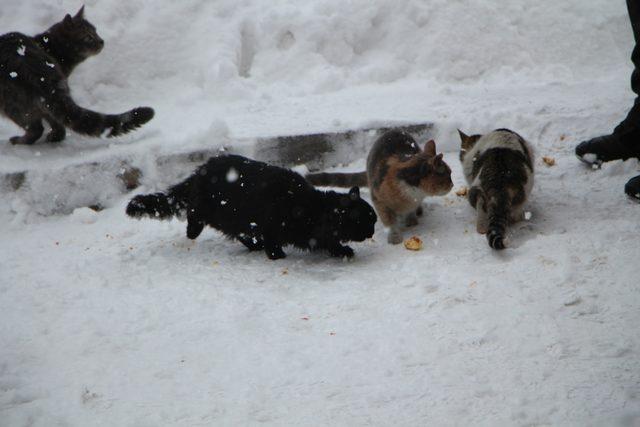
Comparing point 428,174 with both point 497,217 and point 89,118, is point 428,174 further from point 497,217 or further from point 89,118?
point 89,118

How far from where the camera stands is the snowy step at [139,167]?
5.95 m

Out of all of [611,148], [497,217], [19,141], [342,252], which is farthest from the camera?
[19,141]

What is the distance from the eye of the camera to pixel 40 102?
6.34 m

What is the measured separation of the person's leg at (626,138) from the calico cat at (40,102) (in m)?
4.36

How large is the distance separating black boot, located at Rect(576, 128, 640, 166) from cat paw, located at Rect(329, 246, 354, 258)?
7.47 feet

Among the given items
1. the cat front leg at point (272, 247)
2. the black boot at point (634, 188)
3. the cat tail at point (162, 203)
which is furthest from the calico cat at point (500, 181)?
the cat tail at point (162, 203)

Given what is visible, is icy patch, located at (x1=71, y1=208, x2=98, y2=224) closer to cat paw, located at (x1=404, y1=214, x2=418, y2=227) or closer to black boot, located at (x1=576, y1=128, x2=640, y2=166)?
cat paw, located at (x1=404, y1=214, x2=418, y2=227)

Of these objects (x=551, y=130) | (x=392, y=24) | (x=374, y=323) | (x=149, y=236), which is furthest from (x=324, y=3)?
(x=374, y=323)

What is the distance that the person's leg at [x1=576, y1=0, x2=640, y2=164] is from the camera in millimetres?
4526

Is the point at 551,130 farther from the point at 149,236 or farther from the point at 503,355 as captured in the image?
the point at 149,236

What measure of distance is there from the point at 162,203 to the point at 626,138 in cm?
387

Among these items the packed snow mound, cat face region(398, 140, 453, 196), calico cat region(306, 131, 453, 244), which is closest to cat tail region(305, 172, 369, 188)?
calico cat region(306, 131, 453, 244)

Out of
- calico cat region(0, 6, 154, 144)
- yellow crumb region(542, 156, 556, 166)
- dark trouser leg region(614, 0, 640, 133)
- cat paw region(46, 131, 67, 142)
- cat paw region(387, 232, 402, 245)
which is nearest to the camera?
dark trouser leg region(614, 0, 640, 133)

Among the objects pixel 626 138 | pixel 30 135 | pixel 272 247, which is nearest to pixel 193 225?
pixel 272 247
